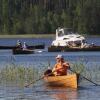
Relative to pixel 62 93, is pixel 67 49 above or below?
below

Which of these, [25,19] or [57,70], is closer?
[57,70]

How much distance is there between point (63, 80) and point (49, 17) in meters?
124

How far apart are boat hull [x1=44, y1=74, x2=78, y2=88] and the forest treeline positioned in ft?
359

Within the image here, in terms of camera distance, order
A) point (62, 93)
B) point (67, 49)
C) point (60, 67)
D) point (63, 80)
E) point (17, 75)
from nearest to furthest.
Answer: point (62, 93) < point (60, 67) < point (63, 80) < point (17, 75) < point (67, 49)

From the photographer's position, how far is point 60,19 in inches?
6102

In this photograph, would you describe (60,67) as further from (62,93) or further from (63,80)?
(62,93)

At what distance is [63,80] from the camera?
3456 cm

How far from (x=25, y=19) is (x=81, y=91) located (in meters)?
129

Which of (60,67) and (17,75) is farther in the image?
(17,75)

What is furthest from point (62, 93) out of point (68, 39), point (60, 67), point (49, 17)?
point (49, 17)

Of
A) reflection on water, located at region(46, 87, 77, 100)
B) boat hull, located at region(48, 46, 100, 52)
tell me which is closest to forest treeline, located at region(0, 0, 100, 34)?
boat hull, located at region(48, 46, 100, 52)

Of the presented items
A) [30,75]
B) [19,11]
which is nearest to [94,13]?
[19,11]

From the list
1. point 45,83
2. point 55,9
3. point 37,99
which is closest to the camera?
point 37,99

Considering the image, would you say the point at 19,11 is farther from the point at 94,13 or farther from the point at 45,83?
the point at 45,83
